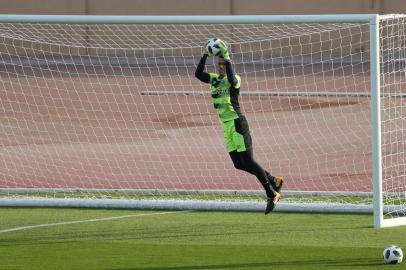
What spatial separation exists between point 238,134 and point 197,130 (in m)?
7.73

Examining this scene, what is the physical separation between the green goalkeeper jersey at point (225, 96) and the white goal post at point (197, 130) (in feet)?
2.98

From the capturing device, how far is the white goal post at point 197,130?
15.2 meters

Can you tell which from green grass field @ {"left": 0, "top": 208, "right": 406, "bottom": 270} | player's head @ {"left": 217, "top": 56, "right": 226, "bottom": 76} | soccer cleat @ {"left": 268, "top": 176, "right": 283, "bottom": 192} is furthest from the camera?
soccer cleat @ {"left": 268, "top": 176, "right": 283, "bottom": 192}

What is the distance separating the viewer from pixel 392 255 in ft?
36.8

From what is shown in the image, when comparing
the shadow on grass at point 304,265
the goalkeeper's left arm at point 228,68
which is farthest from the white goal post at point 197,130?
the shadow on grass at point 304,265

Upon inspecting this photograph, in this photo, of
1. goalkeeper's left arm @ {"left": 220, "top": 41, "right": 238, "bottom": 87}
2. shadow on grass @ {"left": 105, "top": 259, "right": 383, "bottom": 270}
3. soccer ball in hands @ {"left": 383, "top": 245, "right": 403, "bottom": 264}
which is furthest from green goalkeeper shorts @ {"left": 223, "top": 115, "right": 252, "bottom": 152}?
soccer ball in hands @ {"left": 383, "top": 245, "right": 403, "bottom": 264}

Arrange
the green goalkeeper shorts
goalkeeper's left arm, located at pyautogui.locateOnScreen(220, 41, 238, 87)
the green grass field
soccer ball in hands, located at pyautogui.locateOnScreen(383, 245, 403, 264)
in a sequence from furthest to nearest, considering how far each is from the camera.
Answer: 1. the green goalkeeper shorts
2. goalkeeper's left arm, located at pyautogui.locateOnScreen(220, 41, 238, 87)
3. the green grass field
4. soccer ball in hands, located at pyautogui.locateOnScreen(383, 245, 403, 264)

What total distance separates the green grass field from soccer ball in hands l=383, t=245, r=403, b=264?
0.07m

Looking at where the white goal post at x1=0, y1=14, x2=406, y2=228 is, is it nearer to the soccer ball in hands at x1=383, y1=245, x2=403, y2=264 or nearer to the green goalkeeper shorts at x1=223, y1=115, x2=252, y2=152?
the green goalkeeper shorts at x1=223, y1=115, x2=252, y2=152

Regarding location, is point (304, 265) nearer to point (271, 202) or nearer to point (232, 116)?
point (271, 202)

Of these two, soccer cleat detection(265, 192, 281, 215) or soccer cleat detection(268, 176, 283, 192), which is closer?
soccer cleat detection(265, 192, 281, 215)

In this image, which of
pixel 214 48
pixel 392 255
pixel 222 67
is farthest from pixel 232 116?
pixel 392 255

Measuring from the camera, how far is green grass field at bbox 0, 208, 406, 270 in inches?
456
